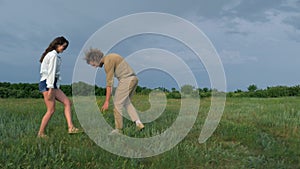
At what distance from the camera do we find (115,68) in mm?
7590

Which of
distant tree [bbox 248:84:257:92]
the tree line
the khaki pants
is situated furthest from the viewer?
distant tree [bbox 248:84:257:92]

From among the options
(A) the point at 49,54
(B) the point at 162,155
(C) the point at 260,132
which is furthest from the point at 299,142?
(A) the point at 49,54

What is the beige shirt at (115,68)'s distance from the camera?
24.3 ft

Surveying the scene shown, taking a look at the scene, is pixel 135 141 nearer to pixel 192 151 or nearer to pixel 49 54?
pixel 192 151

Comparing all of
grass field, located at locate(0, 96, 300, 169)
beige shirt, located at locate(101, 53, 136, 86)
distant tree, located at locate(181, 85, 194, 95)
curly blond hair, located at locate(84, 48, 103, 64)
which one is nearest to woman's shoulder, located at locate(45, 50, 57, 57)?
curly blond hair, located at locate(84, 48, 103, 64)

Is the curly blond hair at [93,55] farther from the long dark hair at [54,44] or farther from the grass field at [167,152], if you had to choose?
the grass field at [167,152]

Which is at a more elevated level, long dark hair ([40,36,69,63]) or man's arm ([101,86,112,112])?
long dark hair ([40,36,69,63])

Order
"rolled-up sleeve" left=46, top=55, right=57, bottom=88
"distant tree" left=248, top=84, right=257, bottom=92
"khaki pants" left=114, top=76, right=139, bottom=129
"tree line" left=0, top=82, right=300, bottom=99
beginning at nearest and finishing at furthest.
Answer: "rolled-up sleeve" left=46, top=55, right=57, bottom=88
"khaki pants" left=114, top=76, right=139, bottom=129
"tree line" left=0, top=82, right=300, bottom=99
"distant tree" left=248, top=84, right=257, bottom=92

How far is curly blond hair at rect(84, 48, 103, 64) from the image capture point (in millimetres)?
7304

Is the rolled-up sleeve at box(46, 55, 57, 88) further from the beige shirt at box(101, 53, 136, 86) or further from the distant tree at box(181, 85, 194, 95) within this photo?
the distant tree at box(181, 85, 194, 95)

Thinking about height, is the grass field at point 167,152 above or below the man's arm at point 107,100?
below

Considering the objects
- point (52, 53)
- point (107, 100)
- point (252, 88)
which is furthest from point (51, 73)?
point (252, 88)

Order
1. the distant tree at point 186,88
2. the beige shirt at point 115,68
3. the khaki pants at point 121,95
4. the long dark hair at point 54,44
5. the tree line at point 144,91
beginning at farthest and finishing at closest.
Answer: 1. the tree line at point 144,91
2. the distant tree at point 186,88
3. the khaki pants at point 121,95
4. the beige shirt at point 115,68
5. the long dark hair at point 54,44

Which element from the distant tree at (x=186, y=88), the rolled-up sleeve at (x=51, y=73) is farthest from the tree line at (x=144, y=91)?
the rolled-up sleeve at (x=51, y=73)
